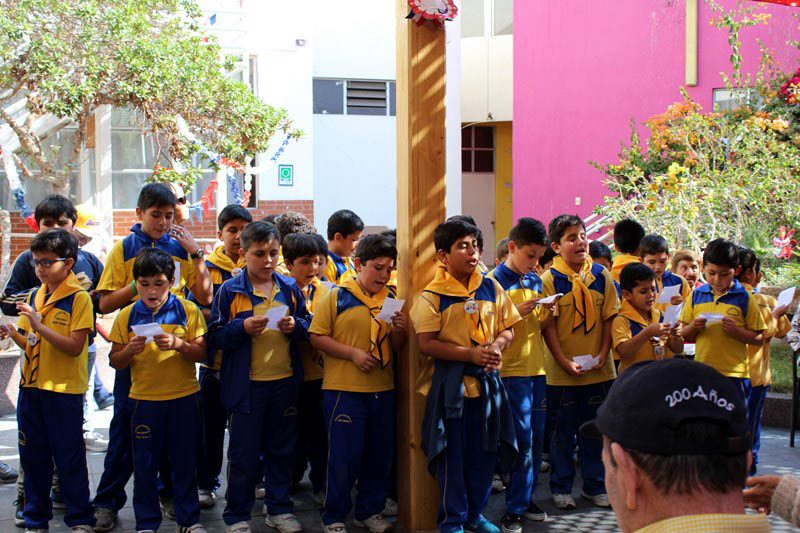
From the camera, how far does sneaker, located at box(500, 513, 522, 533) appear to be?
515cm

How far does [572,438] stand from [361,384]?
148 centimetres

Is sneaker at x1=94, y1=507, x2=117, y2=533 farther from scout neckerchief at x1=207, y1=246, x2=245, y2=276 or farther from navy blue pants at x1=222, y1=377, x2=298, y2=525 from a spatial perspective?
scout neckerchief at x1=207, y1=246, x2=245, y2=276

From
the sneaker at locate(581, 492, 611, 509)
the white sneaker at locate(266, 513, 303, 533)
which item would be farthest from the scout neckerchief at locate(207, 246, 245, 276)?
the sneaker at locate(581, 492, 611, 509)

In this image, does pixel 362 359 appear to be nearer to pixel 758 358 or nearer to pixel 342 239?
pixel 342 239

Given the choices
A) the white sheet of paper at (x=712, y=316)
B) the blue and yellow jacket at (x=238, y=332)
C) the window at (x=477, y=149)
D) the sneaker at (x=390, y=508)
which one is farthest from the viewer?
the window at (x=477, y=149)

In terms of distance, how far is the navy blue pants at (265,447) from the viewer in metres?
5.03

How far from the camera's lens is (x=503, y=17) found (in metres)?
23.8

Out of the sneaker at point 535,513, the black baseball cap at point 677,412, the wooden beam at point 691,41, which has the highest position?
the wooden beam at point 691,41

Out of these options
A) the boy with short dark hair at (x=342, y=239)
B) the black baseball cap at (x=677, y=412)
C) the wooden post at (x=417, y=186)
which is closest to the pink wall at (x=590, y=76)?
the boy with short dark hair at (x=342, y=239)

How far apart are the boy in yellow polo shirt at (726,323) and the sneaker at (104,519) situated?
3.77m

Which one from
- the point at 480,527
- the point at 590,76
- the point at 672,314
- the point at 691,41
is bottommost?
the point at 480,527

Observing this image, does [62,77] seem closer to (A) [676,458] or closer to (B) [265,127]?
(B) [265,127]

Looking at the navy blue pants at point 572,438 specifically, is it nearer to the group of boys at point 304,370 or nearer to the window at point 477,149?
the group of boys at point 304,370

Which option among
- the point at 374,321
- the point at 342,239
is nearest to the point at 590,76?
the point at 342,239
